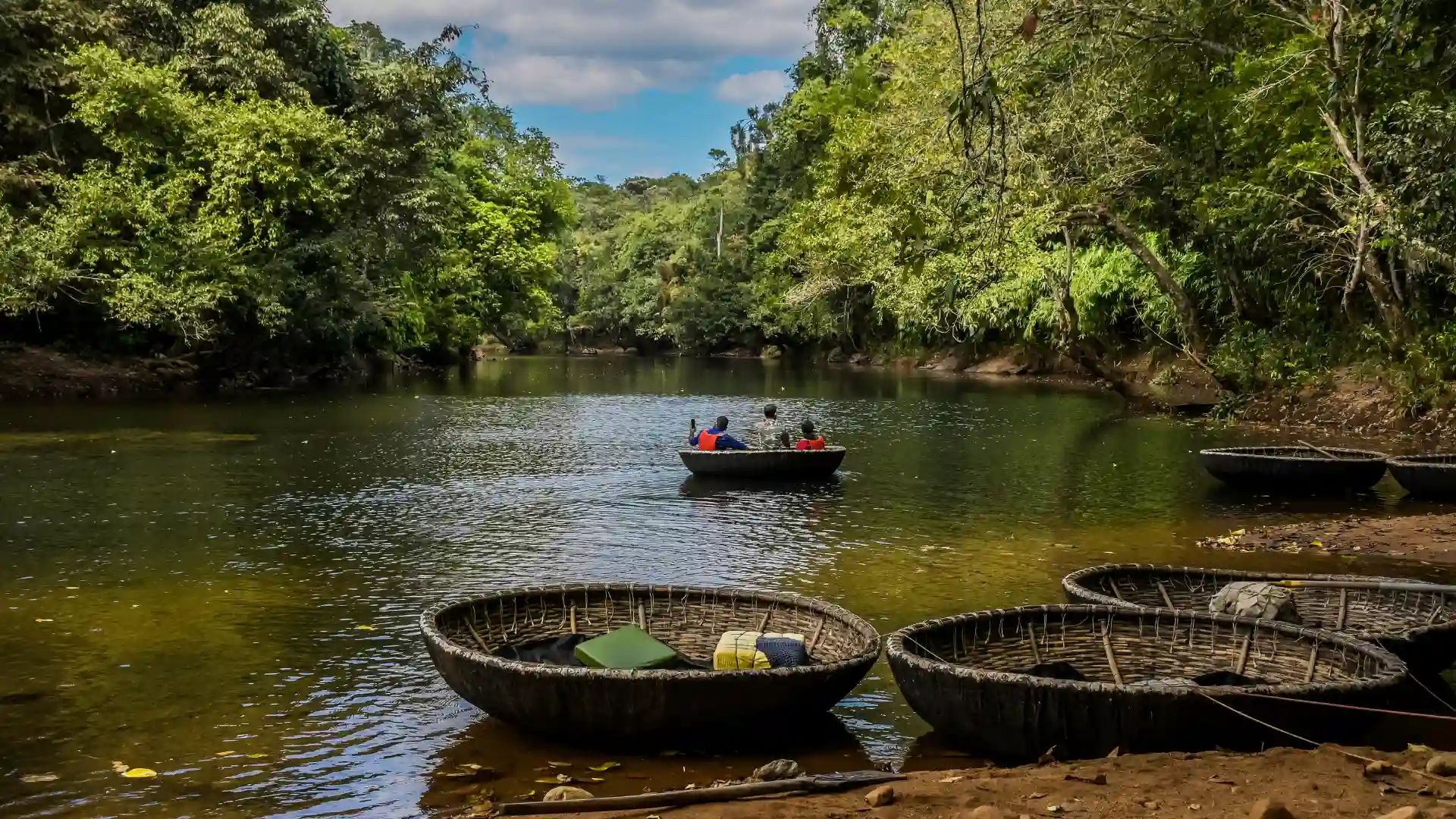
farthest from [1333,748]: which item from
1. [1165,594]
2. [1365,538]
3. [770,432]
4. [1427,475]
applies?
[770,432]

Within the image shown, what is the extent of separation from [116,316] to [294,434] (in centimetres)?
1176

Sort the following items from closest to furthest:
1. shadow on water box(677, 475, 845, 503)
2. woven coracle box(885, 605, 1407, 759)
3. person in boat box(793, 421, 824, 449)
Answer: woven coracle box(885, 605, 1407, 759) < shadow on water box(677, 475, 845, 503) < person in boat box(793, 421, 824, 449)

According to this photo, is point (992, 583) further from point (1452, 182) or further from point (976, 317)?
point (976, 317)

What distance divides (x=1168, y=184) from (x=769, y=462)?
1392 centimetres

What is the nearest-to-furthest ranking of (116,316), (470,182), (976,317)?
(116,316) → (976,317) → (470,182)

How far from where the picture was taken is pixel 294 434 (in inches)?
1022

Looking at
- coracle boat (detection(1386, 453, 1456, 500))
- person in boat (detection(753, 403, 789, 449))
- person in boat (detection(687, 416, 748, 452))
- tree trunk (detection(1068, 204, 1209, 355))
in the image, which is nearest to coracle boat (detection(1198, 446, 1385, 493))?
coracle boat (detection(1386, 453, 1456, 500))

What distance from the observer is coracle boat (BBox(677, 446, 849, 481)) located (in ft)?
62.4

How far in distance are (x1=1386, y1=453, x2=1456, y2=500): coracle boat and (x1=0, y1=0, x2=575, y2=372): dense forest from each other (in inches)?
1170

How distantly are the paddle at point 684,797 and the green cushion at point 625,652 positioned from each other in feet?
5.06

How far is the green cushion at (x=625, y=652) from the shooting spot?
24.3 ft

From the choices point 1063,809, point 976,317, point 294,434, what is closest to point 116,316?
point 294,434

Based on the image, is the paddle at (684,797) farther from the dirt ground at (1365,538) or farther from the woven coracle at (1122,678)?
the dirt ground at (1365,538)

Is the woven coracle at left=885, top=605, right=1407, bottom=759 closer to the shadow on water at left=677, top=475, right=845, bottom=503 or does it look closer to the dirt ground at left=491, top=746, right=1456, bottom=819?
the dirt ground at left=491, top=746, right=1456, bottom=819
